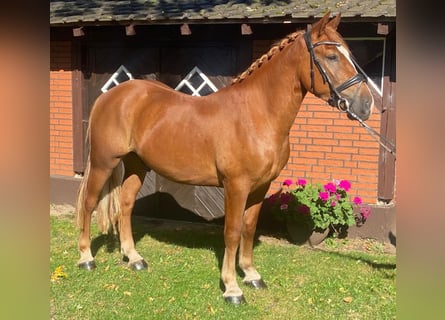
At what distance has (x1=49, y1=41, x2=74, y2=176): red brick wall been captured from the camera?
24.1 ft

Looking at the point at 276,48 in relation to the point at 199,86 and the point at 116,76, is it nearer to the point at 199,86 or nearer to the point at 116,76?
the point at 199,86

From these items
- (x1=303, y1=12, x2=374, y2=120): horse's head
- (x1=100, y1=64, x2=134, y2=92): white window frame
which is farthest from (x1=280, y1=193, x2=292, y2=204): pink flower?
(x1=100, y1=64, x2=134, y2=92): white window frame

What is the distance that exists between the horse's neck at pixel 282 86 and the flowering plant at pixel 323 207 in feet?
6.35

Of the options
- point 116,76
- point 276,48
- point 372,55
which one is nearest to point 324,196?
point 372,55

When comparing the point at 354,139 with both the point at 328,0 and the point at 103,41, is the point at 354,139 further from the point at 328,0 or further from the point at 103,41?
the point at 103,41

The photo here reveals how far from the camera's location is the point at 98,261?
5141 mm

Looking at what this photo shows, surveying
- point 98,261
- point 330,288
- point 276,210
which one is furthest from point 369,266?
point 98,261

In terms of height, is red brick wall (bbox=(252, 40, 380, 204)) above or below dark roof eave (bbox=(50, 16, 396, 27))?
below

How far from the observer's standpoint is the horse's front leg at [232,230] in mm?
3963

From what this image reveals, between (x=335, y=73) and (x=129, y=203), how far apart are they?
8.91ft

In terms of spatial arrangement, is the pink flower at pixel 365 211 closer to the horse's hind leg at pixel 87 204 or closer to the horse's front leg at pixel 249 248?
the horse's front leg at pixel 249 248

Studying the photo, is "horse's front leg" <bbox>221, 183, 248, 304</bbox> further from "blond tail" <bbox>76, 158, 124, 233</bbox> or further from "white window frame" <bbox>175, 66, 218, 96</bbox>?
"white window frame" <bbox>175, 66, 218, 96</bbox>

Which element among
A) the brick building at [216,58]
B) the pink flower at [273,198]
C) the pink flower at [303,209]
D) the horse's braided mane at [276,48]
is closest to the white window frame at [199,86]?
the brick building at [216,58]
